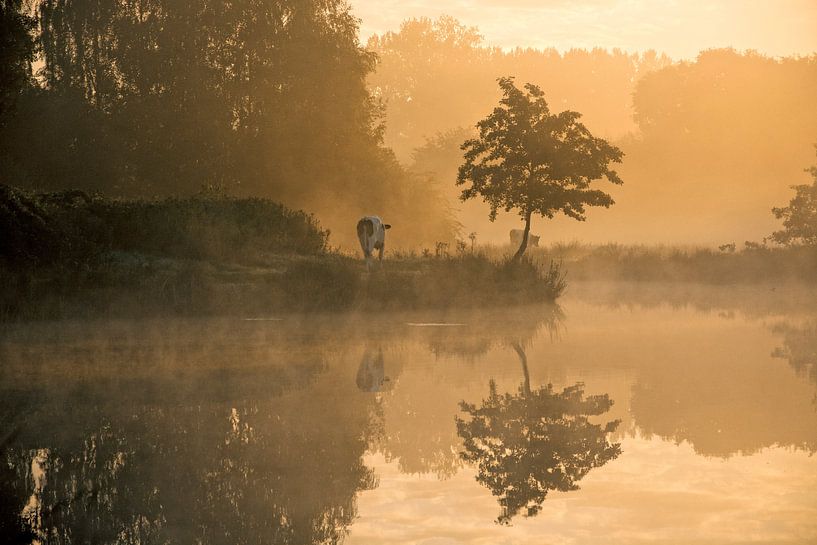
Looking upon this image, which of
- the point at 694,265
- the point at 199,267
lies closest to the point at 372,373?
the point at 199,267

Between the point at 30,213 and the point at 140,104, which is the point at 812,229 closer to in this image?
the point at 140,104

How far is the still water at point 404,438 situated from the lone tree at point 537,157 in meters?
14.0

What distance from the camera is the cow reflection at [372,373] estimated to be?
1644 centimetres

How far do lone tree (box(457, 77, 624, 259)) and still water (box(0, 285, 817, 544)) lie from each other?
14042 millimetres

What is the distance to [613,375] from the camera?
57.7 ft

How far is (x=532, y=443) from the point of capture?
1197 cm

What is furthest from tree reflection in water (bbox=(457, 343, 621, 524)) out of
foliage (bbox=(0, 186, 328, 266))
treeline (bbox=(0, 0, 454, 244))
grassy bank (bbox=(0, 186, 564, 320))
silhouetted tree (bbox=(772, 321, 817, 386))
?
treeline (bbox=(0, 0, 454, 244))

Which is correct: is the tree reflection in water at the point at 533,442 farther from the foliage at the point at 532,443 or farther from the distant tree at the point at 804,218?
the distant tree at the point at 804,218

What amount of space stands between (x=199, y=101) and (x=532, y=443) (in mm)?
39776

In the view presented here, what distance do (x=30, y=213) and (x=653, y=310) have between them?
55.4 feet

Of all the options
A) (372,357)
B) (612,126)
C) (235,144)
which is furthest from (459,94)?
(372,357)

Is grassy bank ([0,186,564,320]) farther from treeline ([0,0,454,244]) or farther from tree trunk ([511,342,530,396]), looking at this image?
treeline ([0,0,454,244])

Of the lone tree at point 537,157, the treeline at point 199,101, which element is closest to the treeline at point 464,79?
the treeline at point 199,101

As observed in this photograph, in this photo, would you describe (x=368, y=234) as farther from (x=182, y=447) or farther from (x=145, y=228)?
(x=182, y=447)
